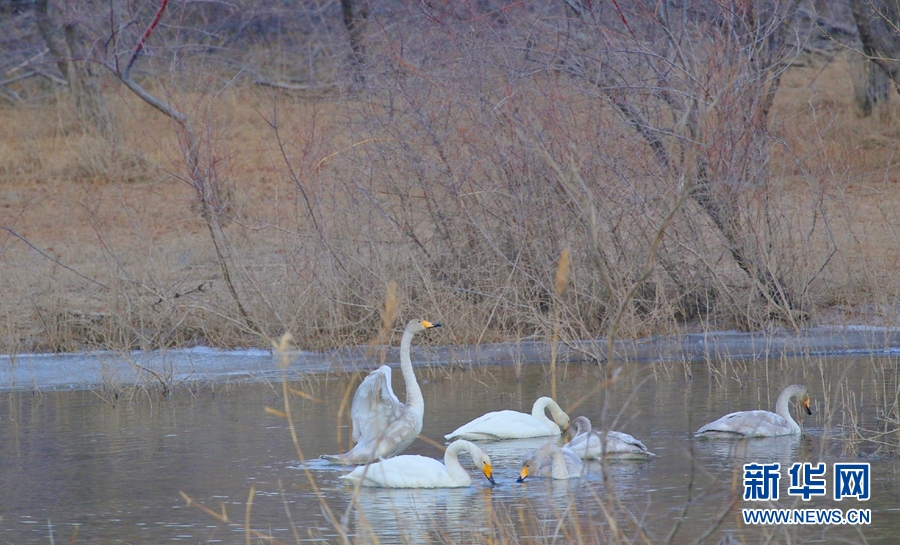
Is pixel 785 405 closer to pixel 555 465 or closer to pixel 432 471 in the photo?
pixel 555 465

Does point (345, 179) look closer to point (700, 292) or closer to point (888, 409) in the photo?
point (700, 292)

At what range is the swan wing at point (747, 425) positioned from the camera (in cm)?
723

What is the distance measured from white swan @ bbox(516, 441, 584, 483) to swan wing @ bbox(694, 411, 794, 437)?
3.13 ft

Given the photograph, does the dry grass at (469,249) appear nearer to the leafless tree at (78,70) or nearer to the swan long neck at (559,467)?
the swan long neck at (559,467)

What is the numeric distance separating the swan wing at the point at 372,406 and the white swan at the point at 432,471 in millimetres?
499

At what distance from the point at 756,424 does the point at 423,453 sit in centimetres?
194

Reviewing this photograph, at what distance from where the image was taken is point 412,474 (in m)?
6.54

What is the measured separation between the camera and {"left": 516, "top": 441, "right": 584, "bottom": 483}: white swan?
6.55 metres

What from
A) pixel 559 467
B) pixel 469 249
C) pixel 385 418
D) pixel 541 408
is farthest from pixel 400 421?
pixel 469 249

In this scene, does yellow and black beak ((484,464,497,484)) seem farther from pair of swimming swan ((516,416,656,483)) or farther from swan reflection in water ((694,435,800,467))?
swan reflection in water ((694,435,800,467))

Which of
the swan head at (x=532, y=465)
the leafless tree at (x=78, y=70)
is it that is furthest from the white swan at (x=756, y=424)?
the leafless tree at (x=78, y=70)

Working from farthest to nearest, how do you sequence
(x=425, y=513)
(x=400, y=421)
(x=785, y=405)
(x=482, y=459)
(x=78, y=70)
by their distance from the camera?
(x=78, y=70) < (x=785, y=405) < (x=400, y=421) < (x=482, y=459) < (x=425, y=513)

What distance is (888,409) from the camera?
25.3ft

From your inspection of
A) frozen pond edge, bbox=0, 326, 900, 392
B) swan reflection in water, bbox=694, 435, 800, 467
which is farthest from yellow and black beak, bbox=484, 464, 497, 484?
frozen pond edge, bbox=0, 326, 900, 392
